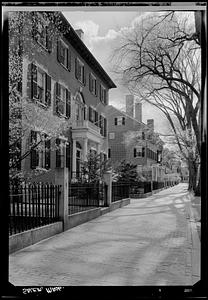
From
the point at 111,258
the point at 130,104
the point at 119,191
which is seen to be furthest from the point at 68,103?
the point at 111,258

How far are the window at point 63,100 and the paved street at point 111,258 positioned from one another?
13.6 feet

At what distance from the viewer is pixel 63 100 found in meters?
9.05

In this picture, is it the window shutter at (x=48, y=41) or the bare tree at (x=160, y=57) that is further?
the window shutter at (x=48, y=41)

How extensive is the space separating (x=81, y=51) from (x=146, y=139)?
412 centimetres

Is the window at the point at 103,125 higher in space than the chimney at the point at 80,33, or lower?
lower

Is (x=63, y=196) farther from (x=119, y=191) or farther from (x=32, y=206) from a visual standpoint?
(x=119, y=191)

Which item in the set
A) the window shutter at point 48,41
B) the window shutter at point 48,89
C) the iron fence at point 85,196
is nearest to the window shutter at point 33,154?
the iron fence at point 85,196

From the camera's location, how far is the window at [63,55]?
8962mm

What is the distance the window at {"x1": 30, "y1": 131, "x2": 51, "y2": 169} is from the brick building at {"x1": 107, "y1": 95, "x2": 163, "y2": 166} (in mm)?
4222

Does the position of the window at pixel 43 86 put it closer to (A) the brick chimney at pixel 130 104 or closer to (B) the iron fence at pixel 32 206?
(A) the brick chimney at pixel 130 104

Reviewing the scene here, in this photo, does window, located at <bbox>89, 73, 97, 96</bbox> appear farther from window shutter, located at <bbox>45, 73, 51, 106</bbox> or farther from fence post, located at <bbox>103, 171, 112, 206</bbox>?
fence post, located at <bbox>103, 171, 112, 206</bbox>

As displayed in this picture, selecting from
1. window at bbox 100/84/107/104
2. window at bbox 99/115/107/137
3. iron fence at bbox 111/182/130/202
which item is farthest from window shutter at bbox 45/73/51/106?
window at bbox 99/115/107/137
